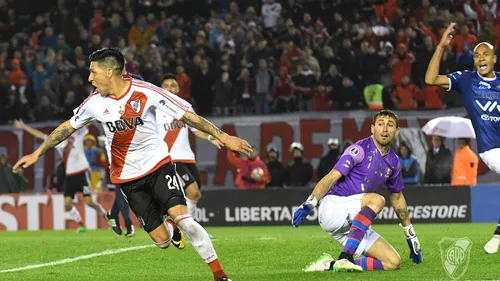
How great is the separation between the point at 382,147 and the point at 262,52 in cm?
1604

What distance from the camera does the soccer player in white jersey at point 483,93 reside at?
1341 cm

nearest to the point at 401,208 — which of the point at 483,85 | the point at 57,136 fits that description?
the point at 483,85

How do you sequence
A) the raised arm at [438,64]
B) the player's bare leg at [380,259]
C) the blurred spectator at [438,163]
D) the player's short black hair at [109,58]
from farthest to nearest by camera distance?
the blurred spectator at [438,163]
the raised arm at [438,64]
the player's bare leg at [380,259]
the player's short black hair at [109,58]

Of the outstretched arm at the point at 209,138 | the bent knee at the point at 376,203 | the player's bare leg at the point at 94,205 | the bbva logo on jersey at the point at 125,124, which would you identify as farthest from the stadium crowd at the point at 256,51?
the bbva logo on jersey at the point at 125,124

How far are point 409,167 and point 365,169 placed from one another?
12.9m

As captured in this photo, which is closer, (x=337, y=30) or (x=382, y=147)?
(x=382, y=147)

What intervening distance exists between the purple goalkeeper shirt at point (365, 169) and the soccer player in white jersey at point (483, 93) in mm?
1866

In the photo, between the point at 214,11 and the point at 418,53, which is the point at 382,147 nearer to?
the point at 418,53

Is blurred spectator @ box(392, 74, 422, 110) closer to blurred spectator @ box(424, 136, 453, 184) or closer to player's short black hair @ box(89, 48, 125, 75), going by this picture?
blurred spectator @ box(424, 136, 453, 184)

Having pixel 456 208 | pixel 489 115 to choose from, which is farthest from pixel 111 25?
pixel 489 115

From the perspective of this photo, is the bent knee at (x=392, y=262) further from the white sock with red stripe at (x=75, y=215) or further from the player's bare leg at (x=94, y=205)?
the white sock with red stripe at (x=75, y=215)

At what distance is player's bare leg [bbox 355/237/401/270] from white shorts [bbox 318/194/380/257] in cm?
8

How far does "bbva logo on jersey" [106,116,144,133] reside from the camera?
10922 mm

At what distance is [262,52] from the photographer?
27656 mm
